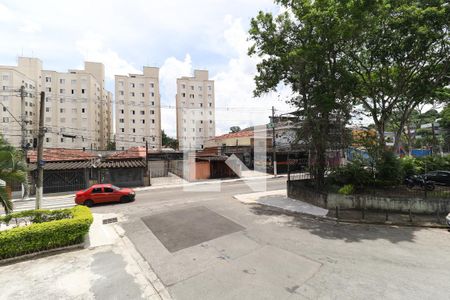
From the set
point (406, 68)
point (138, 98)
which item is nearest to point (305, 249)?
point (406, 68)

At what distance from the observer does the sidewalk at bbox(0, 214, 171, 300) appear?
5.39 m

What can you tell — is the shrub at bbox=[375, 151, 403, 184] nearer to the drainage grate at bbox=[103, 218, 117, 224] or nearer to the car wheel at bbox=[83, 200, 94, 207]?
the drainage grate at bbox=[103, 218, 117, 224]

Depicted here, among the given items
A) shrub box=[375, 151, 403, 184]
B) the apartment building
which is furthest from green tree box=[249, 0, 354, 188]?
the apartment building

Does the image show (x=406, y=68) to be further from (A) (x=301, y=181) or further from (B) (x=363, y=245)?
(B) (x=363, y=245)

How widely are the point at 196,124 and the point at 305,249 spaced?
59451 millimetres

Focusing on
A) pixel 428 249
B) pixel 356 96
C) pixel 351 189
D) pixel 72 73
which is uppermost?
pixel 72 73

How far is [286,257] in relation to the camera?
23.2 feet

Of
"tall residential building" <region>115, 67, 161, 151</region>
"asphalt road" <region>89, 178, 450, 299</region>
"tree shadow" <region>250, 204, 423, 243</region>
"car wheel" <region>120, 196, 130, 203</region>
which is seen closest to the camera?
"asphalt road" <region>89, 178, 450, 299</region>

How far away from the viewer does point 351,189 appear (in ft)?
43.8

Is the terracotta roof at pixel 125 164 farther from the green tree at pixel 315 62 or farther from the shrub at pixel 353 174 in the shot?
the shrub at pixel 353 174

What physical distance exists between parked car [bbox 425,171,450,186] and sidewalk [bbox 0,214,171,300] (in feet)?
66.1

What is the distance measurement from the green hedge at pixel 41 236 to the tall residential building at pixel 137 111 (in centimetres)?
4769

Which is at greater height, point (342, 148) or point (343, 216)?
point (342, 148)

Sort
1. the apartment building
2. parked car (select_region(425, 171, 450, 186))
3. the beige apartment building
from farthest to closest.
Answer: the beige apartment building < the apartment building < parked car (select_region(425, 171, 450, 186))
